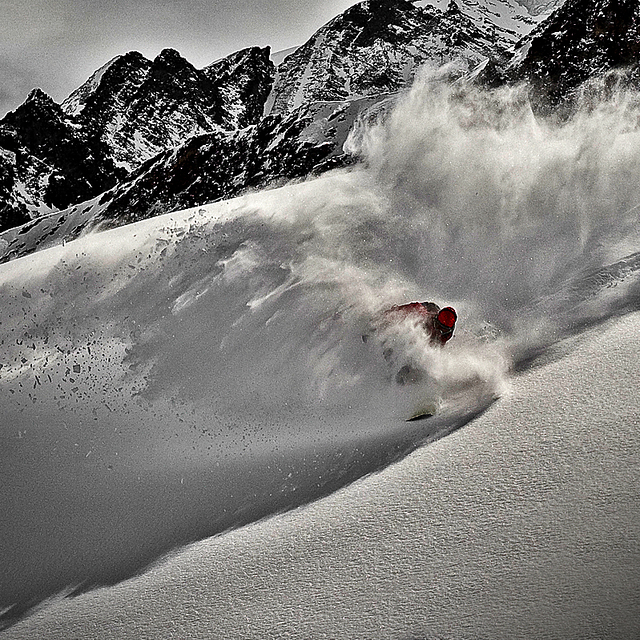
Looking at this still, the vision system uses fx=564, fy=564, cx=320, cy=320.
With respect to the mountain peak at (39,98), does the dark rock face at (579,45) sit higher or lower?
lower

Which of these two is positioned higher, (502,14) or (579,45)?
(502,14)

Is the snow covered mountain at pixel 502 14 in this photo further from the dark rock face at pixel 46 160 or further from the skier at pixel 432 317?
the skier at pixel 432 317

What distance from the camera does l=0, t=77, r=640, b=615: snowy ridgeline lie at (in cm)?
454

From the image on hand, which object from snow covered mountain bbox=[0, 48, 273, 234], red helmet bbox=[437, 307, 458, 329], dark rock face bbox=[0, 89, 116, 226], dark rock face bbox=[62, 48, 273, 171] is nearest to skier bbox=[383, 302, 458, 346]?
red helmet bbox=[437, 307, 458, 329]

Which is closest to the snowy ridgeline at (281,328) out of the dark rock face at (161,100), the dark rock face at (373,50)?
the dark rock face at (161,100)

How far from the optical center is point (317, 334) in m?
6.07

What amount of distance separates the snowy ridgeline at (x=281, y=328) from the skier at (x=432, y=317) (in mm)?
140

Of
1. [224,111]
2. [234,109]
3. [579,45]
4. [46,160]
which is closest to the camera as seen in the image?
[579,45]

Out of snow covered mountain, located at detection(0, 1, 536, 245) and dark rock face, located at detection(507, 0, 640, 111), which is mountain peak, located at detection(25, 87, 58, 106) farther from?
dark rock face, located at detection(507, 0, 640, 111)

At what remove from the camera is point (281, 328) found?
6.23 meters

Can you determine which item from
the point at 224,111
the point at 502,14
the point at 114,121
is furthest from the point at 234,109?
the point at 502,14

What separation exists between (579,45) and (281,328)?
23.3 metres

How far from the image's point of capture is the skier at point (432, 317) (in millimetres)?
5234

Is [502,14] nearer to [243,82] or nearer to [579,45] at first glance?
[243,82]
